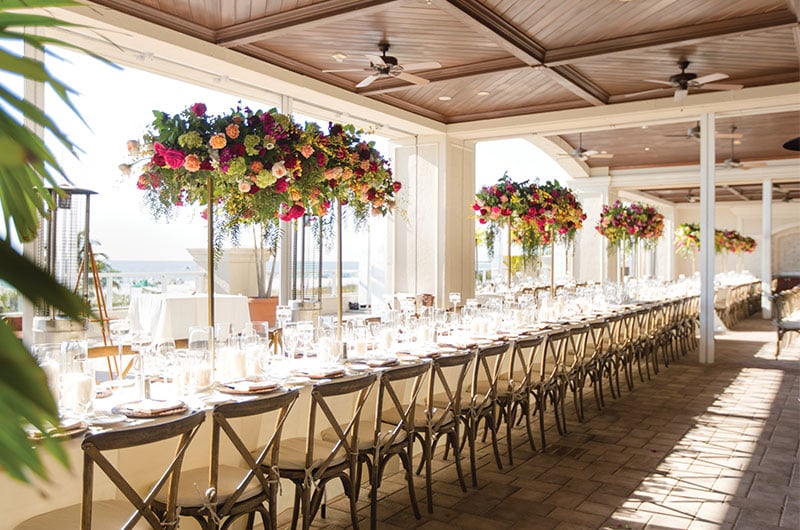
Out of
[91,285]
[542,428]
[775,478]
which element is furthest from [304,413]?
[91,285]

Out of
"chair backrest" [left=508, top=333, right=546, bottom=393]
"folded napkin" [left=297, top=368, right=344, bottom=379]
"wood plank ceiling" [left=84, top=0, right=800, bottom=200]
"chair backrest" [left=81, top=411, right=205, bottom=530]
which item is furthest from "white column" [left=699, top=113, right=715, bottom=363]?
"chair backrest" [left=81, top=411, right=205, bottom=530]

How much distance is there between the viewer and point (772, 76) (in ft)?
26.4

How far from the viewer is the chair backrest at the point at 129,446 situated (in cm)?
215

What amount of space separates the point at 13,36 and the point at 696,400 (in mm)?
7159

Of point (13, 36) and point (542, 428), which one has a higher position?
point (13, 36)

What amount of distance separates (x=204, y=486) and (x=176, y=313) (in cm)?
531

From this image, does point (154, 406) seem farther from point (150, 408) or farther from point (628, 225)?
point (628, 225)

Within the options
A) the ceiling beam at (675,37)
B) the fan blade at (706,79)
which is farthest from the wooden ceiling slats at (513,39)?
the fan blade at (706,79)

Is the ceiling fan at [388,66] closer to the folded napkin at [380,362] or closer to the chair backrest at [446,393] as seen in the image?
the folded napkin at [380,362]

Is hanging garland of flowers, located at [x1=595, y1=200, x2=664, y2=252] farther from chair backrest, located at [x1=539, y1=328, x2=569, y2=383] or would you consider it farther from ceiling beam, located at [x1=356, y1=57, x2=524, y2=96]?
chair backrest, located at [x1=539, y1=328, x2=569, y2=383]

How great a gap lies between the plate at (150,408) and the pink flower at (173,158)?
3.88ft

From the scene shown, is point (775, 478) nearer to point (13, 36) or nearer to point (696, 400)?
point (696, 400)

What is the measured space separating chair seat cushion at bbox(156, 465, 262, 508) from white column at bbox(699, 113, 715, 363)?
757cm

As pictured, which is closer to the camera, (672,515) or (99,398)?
(99,398)
